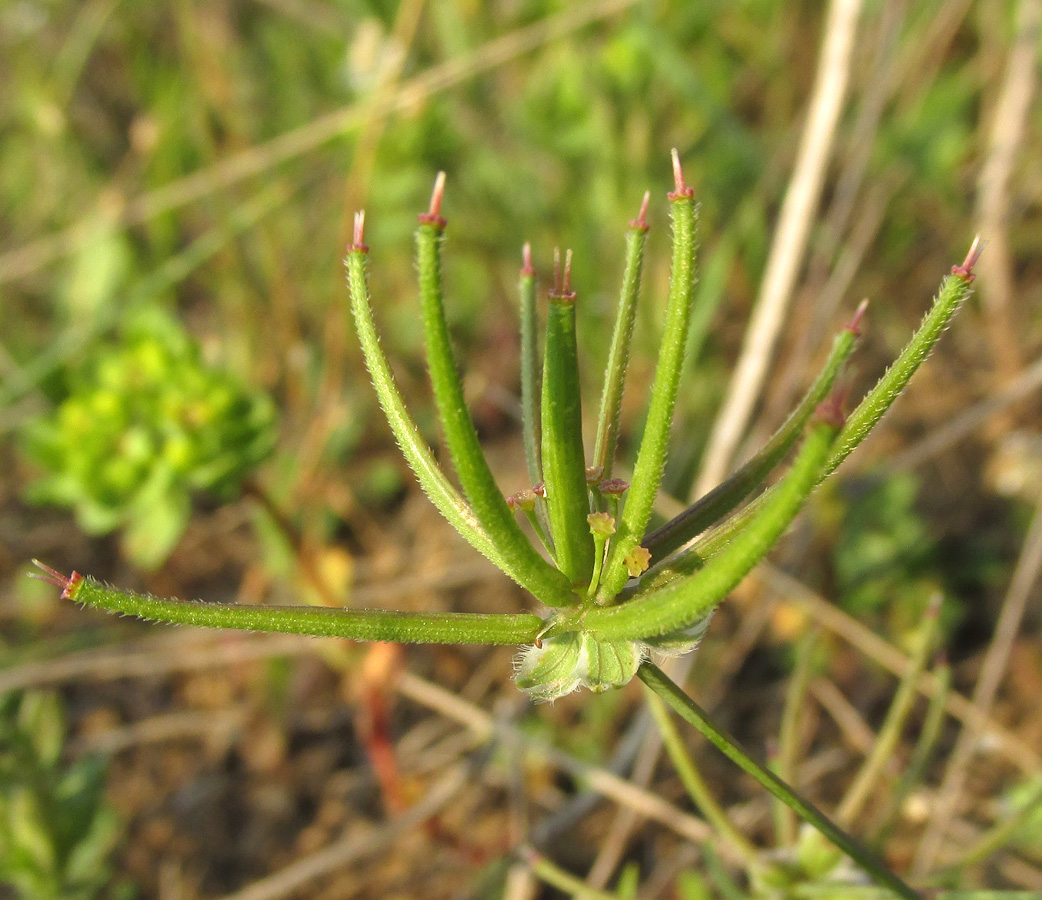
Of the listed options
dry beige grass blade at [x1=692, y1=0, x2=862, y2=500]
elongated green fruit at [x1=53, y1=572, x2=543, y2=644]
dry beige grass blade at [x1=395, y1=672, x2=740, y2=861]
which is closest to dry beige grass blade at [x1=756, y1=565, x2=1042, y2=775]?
dry beige grass blade at [x1=692, y1=0, x2=862, y2=500]

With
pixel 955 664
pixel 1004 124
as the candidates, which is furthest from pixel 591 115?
pixel 955 664

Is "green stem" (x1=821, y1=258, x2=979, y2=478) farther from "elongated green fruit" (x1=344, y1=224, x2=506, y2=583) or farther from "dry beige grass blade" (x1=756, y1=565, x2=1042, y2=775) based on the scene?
"dry beige grass blade" (x1=756, y1=565, x2=1042, y2=775)

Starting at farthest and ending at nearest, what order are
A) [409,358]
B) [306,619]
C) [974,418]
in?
[409,358]
[974,418]
[306,619]

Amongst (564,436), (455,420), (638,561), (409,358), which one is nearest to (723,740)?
(638,561)

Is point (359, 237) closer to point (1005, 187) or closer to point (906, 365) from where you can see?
point (906, 365)

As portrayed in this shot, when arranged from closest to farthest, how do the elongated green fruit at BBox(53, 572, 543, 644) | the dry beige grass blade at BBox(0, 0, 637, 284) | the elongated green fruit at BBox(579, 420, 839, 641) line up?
1. the elongated green fruit at BBox(579, 420, 839, 641)
2. the elongated green fruit at BBox(53, 572, 543, 644)
3. the dry beige grass blade at BBox(0, 0, 637, 284)

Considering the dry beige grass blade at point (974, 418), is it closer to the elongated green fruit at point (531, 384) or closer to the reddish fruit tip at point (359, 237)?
the elongated green fruit at point (531, 384)

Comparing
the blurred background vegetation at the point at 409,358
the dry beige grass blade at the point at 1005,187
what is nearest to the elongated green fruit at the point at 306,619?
the blurred background vegetation at the point at 409,358
